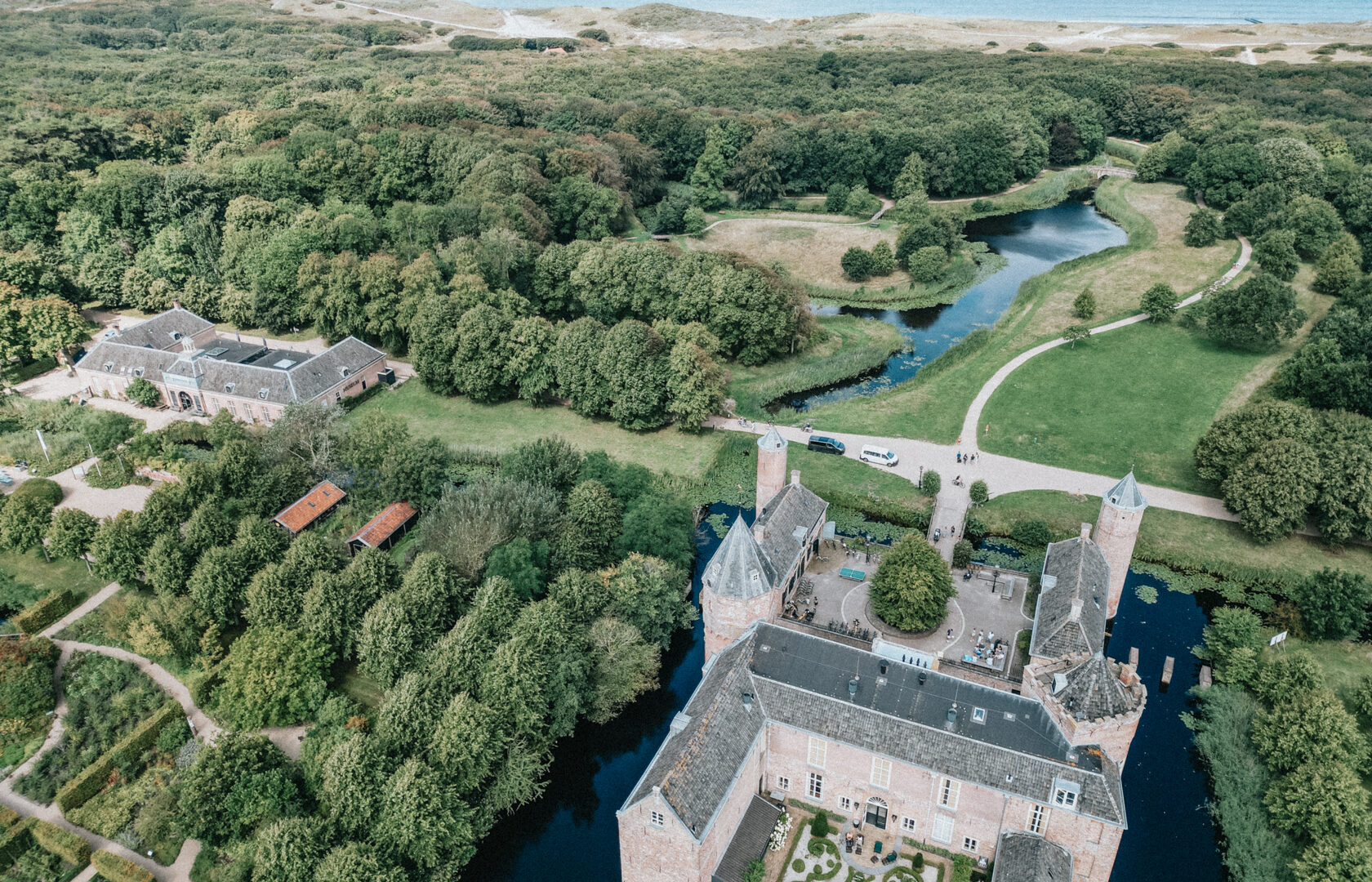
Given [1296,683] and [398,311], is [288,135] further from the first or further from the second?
[1296,683]

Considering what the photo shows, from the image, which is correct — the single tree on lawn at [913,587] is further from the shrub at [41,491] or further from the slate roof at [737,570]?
the shrub at [41,491]

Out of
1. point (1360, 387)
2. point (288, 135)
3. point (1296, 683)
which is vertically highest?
point (288, 135)

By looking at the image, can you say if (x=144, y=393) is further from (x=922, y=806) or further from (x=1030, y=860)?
(x=1030, y=860)

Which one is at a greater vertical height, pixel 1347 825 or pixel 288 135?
pixel 288 135

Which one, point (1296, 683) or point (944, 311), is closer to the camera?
point (1296, 683)

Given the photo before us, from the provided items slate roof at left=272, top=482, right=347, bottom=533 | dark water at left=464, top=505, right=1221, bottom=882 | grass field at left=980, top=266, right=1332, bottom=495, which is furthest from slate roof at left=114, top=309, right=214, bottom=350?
grass field at left=980, top=266, right=1332, bottom=495

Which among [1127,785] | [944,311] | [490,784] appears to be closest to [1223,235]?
[944,311]

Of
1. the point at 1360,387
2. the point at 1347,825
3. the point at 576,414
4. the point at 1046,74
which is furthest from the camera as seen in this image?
the point at 1046,74

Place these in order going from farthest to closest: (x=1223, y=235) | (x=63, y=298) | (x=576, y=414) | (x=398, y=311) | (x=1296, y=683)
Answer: (x=1223, y=235), (x=63, y=298), (x=398, y=311), (x=576, y=414), (x=1296, y=683)
